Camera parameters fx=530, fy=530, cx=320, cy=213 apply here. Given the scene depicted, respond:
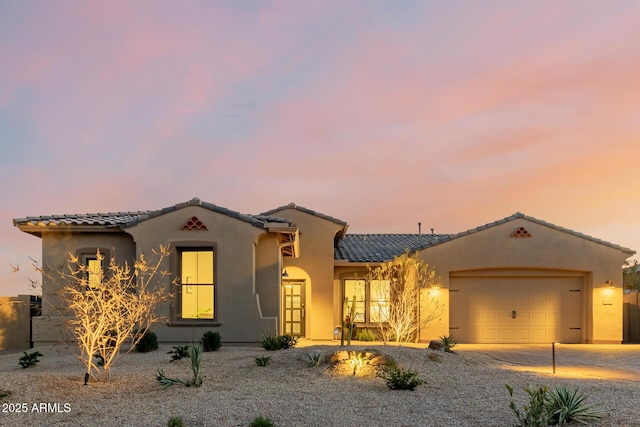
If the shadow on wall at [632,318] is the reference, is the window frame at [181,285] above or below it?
above

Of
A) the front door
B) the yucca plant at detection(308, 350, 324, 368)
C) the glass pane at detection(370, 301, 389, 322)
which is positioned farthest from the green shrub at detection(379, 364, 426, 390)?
the front door

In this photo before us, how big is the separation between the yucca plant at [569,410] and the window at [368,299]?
11794 mm

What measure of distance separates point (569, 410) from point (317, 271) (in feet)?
42.4

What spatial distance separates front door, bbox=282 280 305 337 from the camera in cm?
1931

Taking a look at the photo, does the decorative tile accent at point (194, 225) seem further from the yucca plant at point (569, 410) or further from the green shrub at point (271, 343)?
the yucca plant at point (569, 410)

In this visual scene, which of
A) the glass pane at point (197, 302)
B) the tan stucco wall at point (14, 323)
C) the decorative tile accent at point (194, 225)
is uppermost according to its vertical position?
the decorative tile accent at point (194, 225)

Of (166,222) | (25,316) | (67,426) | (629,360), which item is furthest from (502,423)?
(25,316)

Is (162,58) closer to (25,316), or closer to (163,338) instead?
(163,338)

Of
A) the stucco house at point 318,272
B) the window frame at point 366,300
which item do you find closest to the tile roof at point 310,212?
the stucco house at point 318,272

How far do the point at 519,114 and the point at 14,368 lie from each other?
547 inches

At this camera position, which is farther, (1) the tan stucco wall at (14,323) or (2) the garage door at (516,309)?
(2) the garage door at (516,309)

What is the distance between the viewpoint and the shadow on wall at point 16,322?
661 inches

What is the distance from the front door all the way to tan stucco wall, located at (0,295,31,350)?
27.9 ft

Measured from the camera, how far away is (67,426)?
22.1ft
